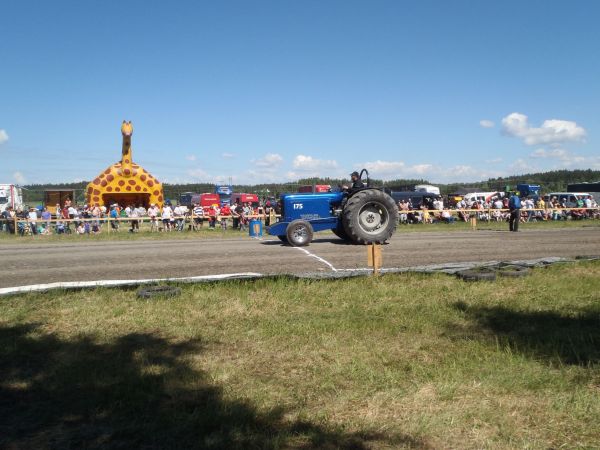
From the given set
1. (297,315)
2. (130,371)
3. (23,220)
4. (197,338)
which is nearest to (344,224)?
(297,315)

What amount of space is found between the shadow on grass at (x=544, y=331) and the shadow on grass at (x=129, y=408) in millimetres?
2187

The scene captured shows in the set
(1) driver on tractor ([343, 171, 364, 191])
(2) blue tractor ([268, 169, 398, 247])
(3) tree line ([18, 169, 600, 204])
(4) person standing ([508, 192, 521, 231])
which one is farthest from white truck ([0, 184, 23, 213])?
(4) person standing ([508, 192, 521, 231])

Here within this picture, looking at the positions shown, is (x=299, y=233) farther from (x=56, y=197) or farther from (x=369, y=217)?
(x=56, y=197)

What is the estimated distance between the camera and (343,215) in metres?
12.7

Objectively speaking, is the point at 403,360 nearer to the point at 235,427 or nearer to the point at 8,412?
the point at 235,427

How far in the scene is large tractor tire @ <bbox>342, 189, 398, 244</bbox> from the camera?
12.6 metres

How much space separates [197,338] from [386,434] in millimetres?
2532

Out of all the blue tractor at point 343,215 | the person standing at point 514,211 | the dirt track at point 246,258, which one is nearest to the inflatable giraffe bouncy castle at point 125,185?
the dirt track at point 246,258

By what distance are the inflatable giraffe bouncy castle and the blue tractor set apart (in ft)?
58.6

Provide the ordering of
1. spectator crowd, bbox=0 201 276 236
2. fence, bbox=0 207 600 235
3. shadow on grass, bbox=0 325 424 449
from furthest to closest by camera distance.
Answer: spectator crowd, bbox=0 201 276 236
fence, bbox=0 207 600 235
shadow on grass, bbox=0 325 424 449

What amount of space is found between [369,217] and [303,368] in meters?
Result: 9.03

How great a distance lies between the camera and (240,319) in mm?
5816

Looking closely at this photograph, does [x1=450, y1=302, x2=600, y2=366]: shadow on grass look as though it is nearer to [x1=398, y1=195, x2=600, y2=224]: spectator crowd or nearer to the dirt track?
the dirt track

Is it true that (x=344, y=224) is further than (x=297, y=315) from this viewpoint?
Yes
